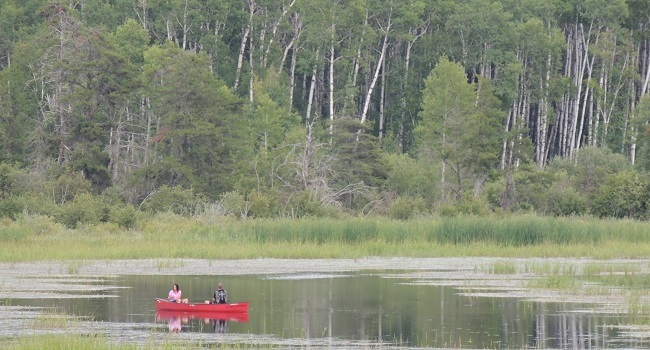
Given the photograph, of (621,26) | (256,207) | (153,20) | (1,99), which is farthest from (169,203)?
(621,26)

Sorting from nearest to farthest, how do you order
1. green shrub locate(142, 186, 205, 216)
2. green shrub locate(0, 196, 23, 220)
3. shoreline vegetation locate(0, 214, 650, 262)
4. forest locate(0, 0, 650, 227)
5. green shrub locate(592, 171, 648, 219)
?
shoreline vegetation locate(0, 214, 650, 262) → green shrub locate(0, 196, 23, 220) → green shrub locate(592, 171, 648, 219) → green shrub locate(142, 186, 205, 216) → forest locate(0, 0, 650, 227)

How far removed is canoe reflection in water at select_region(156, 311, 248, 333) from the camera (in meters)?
30.7

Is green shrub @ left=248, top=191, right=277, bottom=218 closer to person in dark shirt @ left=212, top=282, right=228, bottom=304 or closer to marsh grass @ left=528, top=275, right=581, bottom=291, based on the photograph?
marsh grass @ left=528, top=275, right=581, bottom=291

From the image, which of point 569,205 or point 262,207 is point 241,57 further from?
point 569,205

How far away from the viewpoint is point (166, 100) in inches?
2675

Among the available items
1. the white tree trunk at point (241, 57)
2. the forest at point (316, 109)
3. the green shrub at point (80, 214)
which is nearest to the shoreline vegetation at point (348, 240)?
the green shrub at point (80, 214)

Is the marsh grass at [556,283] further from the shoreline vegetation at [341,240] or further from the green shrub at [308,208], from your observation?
the green shrub at [308,208]

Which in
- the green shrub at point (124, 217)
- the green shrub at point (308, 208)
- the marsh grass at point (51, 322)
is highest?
the green shrub at point (308, 208)

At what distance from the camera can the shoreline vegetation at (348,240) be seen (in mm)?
48188

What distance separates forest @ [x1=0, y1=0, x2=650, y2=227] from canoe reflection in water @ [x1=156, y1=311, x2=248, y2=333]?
81.5 feet

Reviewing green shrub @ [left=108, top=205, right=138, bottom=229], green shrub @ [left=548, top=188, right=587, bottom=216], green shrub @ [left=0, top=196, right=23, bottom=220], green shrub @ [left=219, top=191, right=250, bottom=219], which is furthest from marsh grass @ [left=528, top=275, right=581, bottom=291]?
green shrub @ [left=0, top=196, right=23, bottom=220]

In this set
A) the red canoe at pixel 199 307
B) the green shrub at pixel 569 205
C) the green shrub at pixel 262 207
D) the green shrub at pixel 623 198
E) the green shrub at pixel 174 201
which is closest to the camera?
the red canoe at pixel 199 307

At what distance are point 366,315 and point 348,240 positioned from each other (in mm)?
18957

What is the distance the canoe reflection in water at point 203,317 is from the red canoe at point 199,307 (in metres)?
0.08
